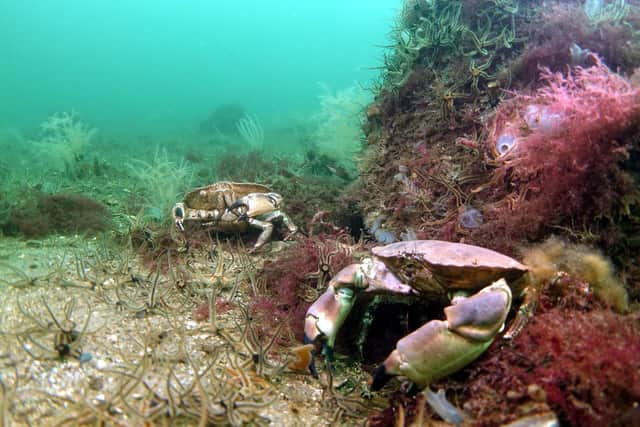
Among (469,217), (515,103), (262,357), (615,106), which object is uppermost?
(515,103)

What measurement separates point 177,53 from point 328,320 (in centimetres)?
13754

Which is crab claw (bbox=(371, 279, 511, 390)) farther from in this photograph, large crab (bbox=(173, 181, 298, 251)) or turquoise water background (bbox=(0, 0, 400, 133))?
turquoise water background (bbox=(0, 0, 400, 133))

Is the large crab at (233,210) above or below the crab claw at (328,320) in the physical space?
above

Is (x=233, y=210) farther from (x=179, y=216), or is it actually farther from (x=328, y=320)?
(x=328, y=320)

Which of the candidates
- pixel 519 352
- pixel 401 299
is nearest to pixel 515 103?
pixel 401 299

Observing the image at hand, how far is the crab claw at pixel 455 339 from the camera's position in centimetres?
214

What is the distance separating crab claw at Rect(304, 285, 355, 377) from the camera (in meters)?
2.94

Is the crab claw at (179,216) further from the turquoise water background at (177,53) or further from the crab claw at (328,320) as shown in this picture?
the turquoise water background at (177,53)

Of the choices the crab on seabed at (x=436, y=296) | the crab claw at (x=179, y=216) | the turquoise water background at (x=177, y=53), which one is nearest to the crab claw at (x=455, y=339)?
the crab on seabed at (x=436, y=296)

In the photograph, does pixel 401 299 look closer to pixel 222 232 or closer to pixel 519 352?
pixel 519 352

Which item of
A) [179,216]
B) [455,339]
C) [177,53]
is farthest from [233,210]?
[177,53]

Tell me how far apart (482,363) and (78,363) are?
108 inches

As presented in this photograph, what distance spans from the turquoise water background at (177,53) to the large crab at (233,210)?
3012 cm

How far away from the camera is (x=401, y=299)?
299 centimetres
